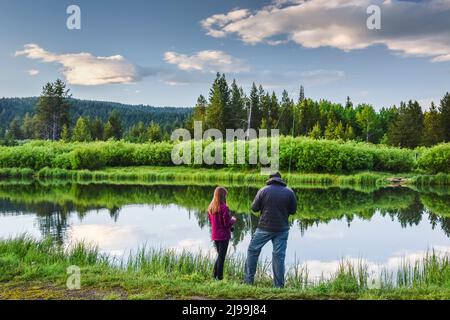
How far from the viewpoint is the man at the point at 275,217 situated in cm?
795

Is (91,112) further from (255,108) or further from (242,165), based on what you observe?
(242,165)

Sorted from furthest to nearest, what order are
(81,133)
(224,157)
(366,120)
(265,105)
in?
(366,120) → (265,105) → (81,133) → (224,157)

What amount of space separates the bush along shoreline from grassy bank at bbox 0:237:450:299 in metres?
27.6

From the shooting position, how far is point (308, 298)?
22.1 feet

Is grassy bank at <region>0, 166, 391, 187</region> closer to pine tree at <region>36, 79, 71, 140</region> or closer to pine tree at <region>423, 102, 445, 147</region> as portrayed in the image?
pine tree at <region>423, 102, 445, 147</region>

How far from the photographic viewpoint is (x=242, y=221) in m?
18.7

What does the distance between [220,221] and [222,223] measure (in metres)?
0.05

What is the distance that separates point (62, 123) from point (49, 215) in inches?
2249

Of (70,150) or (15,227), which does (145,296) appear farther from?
(70,150)

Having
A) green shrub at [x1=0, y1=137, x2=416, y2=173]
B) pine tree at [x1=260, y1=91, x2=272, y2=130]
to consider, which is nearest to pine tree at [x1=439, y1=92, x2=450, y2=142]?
green shrub at [x1=0, y1=137, x2=416, y2=173]

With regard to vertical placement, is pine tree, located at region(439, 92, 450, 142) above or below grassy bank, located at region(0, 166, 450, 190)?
above

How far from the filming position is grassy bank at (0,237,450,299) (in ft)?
22.6

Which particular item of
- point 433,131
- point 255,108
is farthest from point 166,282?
point 255,108

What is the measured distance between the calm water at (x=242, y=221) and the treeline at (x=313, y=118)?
28.1 metres
